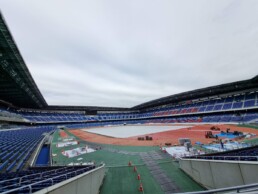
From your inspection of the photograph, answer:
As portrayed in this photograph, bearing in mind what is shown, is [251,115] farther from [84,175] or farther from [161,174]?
[84,175]

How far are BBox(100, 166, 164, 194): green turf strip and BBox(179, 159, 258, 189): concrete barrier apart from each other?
9.34 feet

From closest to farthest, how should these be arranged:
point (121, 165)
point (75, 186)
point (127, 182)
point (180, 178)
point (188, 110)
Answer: point (75, 186) < point (127, 182) < point (180, 178) < point (121, 165) < point (188, 110)

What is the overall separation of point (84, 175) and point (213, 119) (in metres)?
50.9

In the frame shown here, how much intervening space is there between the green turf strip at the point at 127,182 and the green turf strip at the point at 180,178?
152 cm

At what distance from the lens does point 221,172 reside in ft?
22.4

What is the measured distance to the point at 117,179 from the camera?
33.0ft

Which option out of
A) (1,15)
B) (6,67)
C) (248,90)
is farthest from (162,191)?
(248,90)

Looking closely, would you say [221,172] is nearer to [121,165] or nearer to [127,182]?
[127,182]

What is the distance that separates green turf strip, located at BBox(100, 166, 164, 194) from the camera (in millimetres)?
8516

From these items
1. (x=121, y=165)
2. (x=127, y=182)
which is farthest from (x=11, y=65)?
(x=127, y=182)

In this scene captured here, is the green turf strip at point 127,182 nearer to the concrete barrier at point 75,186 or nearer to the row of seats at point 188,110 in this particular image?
the concrete barrier at point 75,186

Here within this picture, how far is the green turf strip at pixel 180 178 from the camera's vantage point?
837 cm

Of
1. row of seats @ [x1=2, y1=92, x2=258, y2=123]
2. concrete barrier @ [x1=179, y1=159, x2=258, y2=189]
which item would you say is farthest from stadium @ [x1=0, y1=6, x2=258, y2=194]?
row of seats @ [x1=2, y1=92, x2=258, y2=123]

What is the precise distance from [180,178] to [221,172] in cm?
371
